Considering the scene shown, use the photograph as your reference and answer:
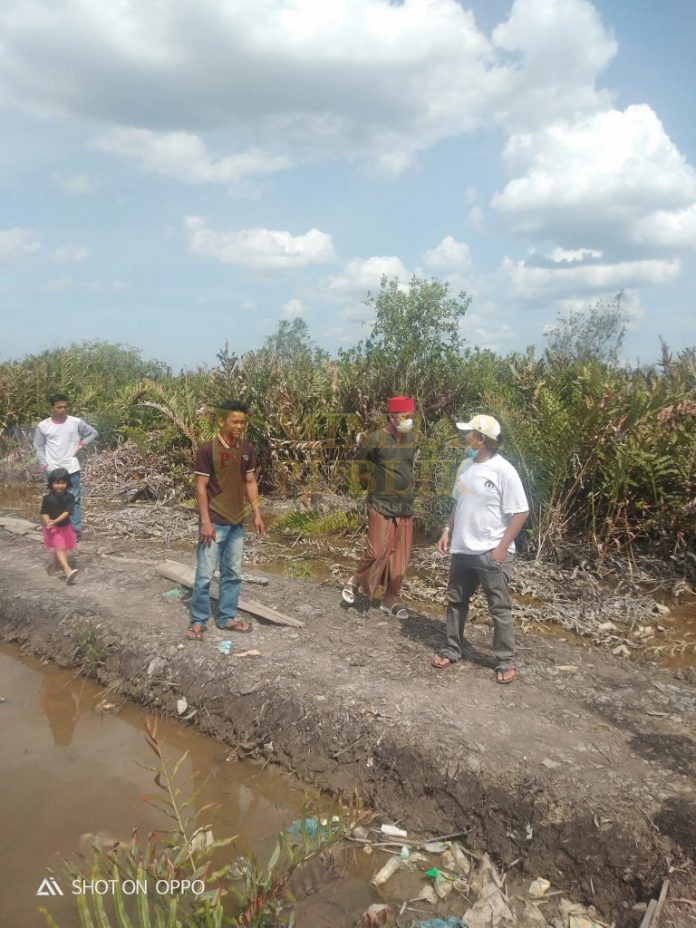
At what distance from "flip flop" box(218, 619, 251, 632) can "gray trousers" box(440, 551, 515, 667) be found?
1.59 meters

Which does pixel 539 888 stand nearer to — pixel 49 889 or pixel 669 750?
pixel 669 750

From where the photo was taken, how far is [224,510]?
4.84 meters

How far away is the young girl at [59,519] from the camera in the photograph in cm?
631

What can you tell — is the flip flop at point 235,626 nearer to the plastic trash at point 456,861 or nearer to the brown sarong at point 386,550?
the brown sarong at point 386,550

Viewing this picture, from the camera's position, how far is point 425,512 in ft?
28.3

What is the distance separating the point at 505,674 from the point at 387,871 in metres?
1.62

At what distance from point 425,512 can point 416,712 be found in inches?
191

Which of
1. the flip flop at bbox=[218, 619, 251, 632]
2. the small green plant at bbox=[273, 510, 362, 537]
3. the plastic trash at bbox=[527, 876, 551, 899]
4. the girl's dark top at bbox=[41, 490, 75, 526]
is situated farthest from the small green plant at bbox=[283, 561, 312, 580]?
the plastic trash at bbox=[527, 876, 551, 899]

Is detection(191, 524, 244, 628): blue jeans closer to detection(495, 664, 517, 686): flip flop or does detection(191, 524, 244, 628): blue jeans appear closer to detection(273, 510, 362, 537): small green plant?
detection(495, 664, 517, 686): flip flop

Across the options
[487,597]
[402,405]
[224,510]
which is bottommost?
[487,597]

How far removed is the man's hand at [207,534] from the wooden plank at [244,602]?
35.0 inches

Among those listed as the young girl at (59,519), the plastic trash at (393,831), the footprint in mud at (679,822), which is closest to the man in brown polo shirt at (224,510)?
the young girl at (59,519)

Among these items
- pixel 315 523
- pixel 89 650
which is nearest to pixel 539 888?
pixel 89 650

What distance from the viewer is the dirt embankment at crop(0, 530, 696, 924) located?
3.03 m
